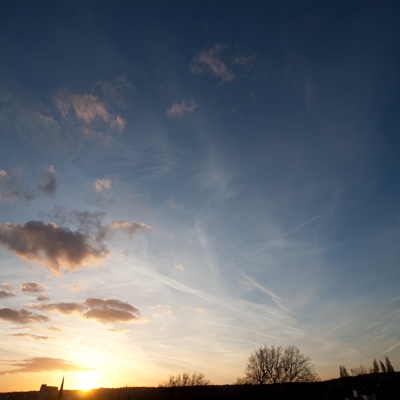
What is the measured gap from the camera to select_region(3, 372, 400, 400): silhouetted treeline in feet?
112

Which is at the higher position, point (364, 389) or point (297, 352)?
point (297, 352)

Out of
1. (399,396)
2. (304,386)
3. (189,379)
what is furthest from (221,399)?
(189,379)

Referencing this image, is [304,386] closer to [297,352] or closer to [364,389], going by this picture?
[364,389]

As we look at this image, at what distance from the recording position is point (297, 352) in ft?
245

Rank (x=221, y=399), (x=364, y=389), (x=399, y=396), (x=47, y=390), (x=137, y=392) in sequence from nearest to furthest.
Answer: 1. (x=47, y=390)
2. (x=399, y=396)
3. (x=364, y=389)
4. (x=221, y=399)
5. (x=137, y=392)

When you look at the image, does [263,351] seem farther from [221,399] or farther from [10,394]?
[10,394]

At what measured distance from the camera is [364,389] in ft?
111

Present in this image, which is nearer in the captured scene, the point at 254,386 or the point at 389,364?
the point at 254,386

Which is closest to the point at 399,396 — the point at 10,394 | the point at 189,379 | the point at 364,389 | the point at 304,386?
the point at 364,389

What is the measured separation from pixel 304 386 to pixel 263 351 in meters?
36.6

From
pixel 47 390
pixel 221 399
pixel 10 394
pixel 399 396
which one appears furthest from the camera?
pixel 10 394

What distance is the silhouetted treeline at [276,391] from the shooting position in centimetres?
3422

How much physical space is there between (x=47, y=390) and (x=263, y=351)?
63959mm

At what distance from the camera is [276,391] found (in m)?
42.0
